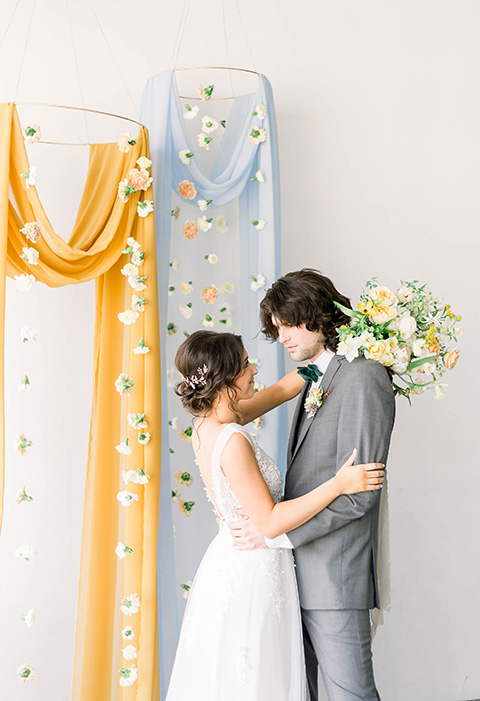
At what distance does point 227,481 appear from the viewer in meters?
2.09

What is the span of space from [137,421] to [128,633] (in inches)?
30.9

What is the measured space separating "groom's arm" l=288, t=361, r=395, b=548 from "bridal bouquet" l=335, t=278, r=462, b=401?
67 mm

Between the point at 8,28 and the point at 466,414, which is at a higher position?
the point at 8,28

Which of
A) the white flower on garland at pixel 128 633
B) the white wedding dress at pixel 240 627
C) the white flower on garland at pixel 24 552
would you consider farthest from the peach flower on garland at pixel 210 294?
the white flower on garland at pixel 128 633

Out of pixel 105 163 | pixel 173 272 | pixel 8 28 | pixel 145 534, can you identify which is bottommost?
pixel 145 534

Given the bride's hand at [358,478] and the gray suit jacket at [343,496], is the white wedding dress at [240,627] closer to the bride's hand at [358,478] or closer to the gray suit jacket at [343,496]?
the gray suit jacket at [343,496]

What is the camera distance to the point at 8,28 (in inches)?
115

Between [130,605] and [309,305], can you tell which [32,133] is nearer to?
[309,305]

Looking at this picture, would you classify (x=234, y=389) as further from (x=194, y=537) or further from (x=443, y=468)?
(x=443, y=468)

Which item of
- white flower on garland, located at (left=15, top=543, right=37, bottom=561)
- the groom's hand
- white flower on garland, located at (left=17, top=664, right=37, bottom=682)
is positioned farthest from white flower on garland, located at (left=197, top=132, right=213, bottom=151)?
white flower on garland, located at (left=17, top=664, right=37, bottom=682)

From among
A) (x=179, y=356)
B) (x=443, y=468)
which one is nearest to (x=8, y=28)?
(x=179, y=356)

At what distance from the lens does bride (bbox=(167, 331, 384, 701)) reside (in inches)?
80.7

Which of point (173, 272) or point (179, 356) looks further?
point (173, 272)

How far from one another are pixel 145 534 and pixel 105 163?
4.69 ft
